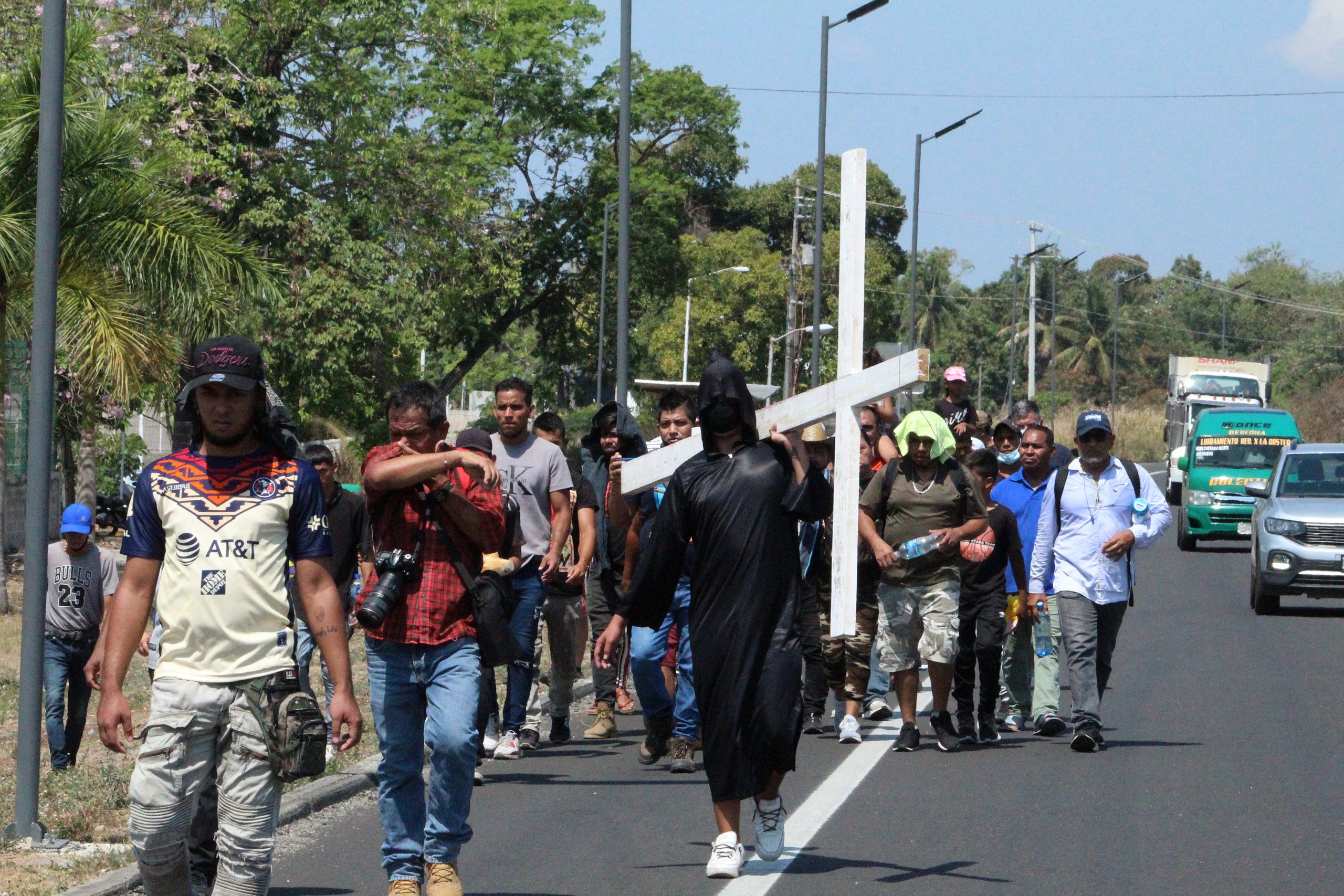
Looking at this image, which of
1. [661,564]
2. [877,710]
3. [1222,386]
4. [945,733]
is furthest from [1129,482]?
[1222,386]

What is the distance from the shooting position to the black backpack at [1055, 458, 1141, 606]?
32.2ft

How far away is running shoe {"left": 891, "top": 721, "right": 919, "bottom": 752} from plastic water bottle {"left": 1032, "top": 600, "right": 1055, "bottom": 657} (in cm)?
101

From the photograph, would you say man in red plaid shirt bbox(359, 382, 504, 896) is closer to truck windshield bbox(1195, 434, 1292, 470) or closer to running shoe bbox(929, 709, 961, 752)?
running shoe bbox(929, 709, 961, 752)

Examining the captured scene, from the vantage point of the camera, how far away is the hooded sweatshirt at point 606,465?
904 centimetres

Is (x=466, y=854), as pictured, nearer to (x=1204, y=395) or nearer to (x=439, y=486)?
(x=439, y=486)

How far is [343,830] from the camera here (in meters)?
7.55

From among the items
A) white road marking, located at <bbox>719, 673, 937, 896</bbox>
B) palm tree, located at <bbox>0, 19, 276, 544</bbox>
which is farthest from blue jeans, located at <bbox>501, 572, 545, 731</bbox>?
palm tree, located at <bbox>0, 19, 276, 544</bbox>

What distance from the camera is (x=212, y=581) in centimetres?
479

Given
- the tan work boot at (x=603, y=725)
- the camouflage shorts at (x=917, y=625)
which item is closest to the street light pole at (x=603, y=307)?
the tan work boot at (x=603, y=725)

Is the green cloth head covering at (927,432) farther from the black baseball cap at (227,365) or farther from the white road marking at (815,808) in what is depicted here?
the black baseball cap at (227,365)

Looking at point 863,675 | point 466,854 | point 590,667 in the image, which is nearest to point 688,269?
point 590,667

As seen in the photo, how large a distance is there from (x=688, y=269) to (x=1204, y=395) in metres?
14.1

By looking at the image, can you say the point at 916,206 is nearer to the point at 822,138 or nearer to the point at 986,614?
the point at 822,138

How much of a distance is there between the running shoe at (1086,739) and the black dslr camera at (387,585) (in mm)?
4901
